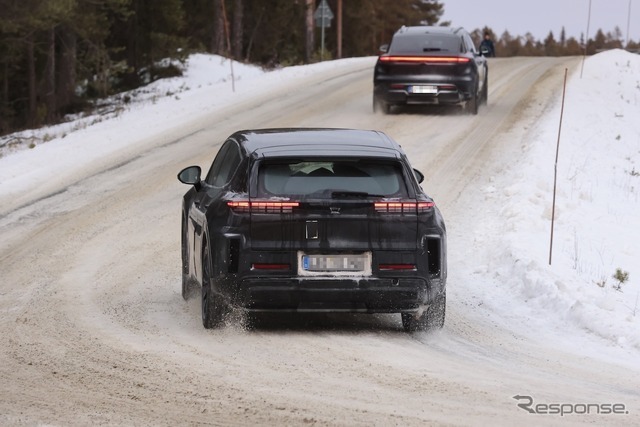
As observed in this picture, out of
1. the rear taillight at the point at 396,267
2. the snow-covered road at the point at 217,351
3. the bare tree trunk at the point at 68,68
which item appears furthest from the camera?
the bare tree trunk at the point at 68,68

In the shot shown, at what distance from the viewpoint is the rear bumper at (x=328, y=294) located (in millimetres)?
9164

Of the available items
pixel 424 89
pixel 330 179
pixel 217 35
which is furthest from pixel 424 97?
pixel 217 35

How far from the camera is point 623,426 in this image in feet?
22.4

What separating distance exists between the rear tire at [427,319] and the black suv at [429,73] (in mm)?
15086

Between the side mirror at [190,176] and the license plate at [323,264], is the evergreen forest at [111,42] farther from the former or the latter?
the license plate at [323,264]

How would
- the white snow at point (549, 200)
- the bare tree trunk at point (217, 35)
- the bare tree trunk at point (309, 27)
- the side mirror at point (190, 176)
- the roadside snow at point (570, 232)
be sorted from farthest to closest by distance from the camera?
the bare tree trunk at point (309, 27)
the bare tree trunk at point (217, 35)
the white snow at point (549, 200)
the roadside snow at point (570, 232)
the side mirror at point (190, 176)

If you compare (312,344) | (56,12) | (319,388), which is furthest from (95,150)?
(319,388)

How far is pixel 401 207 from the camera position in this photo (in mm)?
9266

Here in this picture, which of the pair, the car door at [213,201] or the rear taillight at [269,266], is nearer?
the rear taillight at [269,266]

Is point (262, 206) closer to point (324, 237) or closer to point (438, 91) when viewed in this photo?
point (324, 237)

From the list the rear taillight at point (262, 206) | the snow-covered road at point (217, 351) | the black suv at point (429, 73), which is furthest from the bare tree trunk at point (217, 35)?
the rear taillight at point (262, 206)

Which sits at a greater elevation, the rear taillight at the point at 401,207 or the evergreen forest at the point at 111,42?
the rear taillight at the point at 401,207

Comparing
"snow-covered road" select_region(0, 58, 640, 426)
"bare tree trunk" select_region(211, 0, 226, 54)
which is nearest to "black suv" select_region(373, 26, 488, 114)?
"snow-covered road" select_region(0, 58, 640, 426)

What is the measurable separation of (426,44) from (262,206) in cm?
1656
